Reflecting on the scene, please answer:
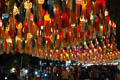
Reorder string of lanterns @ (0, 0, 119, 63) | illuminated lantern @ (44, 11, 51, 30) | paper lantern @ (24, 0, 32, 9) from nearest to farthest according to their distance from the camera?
string of lanterns @ (0, 0, 119, 63), paper lantern @ (24, 0, 32, 9), illuminated lantern @ (44, 11, 51, 30)

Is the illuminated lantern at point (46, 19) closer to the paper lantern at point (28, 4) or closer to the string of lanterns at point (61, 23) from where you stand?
the string of lanterns at point (61, 23)

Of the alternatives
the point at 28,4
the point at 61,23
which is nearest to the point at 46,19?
the point at 61,23

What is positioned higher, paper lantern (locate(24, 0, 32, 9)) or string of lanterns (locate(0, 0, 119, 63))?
paper lantern (locate(24, 0, 32, 9))

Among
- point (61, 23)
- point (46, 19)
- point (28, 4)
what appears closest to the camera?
point (28, 4)

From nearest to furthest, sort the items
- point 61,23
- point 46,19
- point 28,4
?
point 28,4 < point 61,23 < point 46,19

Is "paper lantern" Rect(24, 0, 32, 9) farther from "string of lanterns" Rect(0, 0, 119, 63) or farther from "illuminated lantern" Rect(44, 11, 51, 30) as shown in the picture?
"illuminated lantern" Rect(44, 11, 51, 30)

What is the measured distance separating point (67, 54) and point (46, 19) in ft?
60.8

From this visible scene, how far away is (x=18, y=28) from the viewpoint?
31.1 feet

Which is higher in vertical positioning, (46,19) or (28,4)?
(28,4)

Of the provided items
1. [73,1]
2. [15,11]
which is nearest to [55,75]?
[15,11]

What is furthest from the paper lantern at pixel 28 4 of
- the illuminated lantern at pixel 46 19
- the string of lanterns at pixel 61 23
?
the illuminated lantern at pixel 46 19

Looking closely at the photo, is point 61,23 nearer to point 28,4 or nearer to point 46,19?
point 46,19

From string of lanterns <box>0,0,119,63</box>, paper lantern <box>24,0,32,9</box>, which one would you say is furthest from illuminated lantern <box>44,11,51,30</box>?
paper lantern <box>24,0,32,9</box>

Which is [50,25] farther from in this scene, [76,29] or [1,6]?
[1,6]
